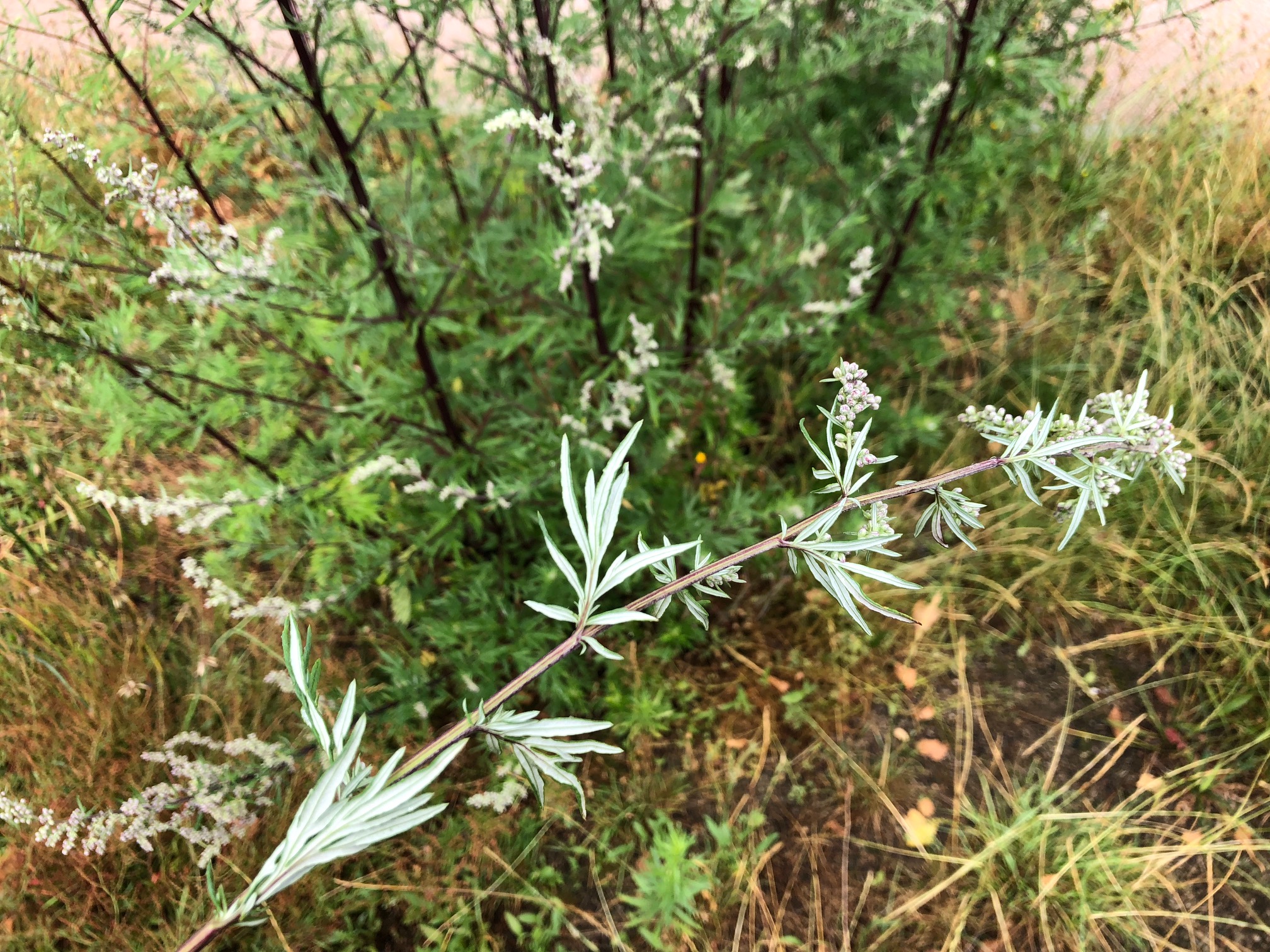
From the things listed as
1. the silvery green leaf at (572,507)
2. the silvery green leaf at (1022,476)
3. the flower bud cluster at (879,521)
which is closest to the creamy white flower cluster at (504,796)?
the silvery green leaf at (572,507)

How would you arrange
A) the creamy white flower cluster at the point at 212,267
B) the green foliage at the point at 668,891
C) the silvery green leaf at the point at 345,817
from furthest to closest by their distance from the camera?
the green foliage at the point at 668,891, the creamy white flower cluster at the point at 212,267, the silvery green leaf at the point at 345,817

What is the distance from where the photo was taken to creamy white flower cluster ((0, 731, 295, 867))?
5.10 ft

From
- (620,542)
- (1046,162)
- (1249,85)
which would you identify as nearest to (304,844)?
(620,542)

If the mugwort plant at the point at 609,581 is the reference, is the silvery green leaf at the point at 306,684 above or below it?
above

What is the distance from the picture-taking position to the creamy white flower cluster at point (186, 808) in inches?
61.2

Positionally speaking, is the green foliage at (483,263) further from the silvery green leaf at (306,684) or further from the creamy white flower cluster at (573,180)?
the silvery green leaf at (306,684)

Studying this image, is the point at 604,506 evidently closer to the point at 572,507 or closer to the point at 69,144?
the point at 572,507

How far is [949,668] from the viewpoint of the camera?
2420mm

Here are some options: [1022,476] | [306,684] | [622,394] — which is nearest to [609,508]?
[306,684]

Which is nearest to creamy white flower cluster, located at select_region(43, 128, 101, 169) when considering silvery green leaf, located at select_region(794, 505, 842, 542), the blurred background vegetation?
the blurred background vegetation

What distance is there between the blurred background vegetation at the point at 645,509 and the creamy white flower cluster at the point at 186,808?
0.39ft

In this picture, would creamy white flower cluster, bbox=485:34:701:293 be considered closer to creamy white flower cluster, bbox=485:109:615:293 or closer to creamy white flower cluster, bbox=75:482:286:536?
creamy white flower cluster, bbox=485:109:615:293

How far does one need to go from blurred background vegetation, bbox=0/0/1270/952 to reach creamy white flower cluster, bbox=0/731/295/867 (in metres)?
0.12

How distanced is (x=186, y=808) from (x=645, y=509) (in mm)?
1452
